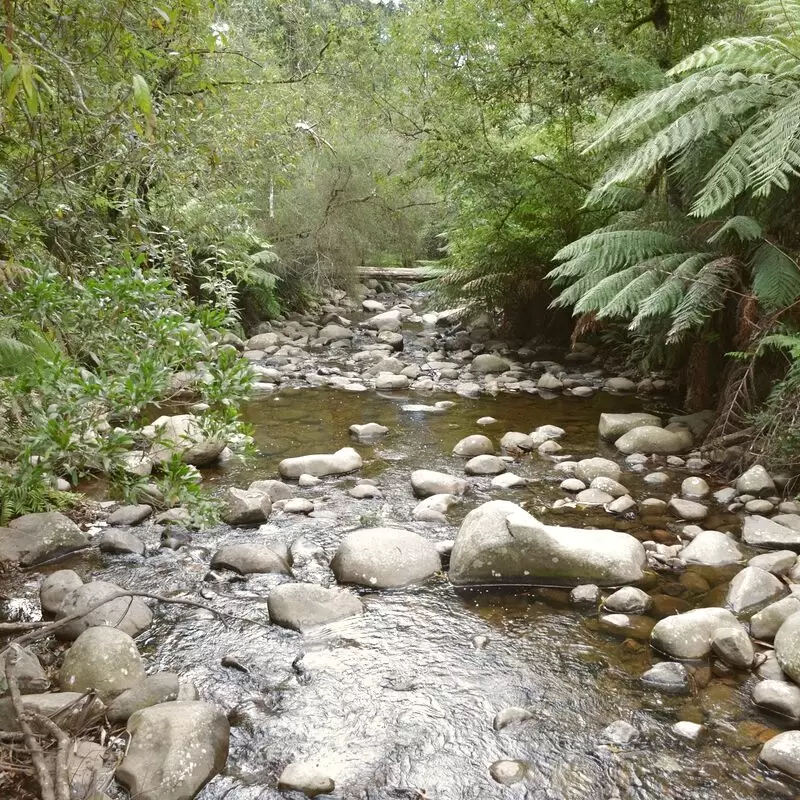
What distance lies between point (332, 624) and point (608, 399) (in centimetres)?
454

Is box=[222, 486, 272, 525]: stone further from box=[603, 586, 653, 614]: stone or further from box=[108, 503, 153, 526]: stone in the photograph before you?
box=[603, 586, 653, 614]: stone

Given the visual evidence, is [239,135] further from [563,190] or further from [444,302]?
[444,302]

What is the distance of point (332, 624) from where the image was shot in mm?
3150

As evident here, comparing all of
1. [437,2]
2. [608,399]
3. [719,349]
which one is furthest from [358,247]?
[719,349]

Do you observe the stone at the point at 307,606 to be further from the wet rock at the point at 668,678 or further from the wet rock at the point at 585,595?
the wet rock at the point at 668,678

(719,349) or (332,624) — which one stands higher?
(719,349)

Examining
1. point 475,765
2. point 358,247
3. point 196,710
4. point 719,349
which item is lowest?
point 475,765

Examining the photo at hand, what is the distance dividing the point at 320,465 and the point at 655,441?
244cm

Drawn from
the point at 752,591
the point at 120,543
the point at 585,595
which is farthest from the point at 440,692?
the point at 120,543

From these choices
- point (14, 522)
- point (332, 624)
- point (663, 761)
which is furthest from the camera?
point (14, 522)

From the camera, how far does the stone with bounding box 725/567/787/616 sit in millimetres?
3184

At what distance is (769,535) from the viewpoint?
3.77 m

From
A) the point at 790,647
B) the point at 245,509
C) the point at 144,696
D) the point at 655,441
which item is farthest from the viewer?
the point at 655,441

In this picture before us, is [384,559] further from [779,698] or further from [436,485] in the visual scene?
[779,698]
